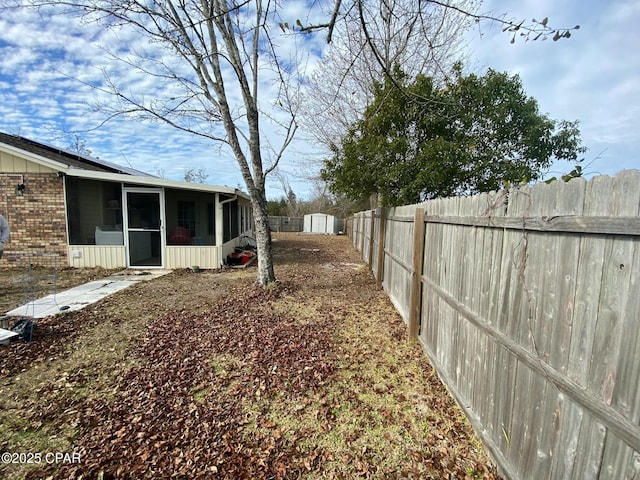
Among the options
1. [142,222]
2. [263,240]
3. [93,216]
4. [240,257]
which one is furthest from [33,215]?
[263,240]

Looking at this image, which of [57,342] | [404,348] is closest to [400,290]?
[404,348]

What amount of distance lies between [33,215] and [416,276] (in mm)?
10012

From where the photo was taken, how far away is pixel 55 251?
847cm

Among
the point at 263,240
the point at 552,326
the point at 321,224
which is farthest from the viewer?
the point at 321,224

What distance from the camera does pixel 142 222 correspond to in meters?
8.77

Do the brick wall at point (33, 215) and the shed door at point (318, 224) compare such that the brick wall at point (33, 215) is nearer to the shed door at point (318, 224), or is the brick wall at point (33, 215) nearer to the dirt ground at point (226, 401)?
the dirt ground at point (226, 401)

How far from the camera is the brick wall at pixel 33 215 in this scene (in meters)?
8.23

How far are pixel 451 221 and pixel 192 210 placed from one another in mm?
9527

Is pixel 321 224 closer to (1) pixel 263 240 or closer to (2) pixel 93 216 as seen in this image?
(2) pixel 93 216

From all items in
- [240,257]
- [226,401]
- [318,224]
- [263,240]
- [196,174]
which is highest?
[196,174]

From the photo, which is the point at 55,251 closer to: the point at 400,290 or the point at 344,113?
the point at 400,290

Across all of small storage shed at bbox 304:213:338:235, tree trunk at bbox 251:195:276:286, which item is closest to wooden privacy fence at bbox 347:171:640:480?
tree trunk at bbox 251:195:276:286

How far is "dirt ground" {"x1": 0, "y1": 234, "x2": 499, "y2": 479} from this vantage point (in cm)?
215

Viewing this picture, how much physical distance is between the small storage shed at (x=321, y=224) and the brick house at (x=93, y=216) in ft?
64.5
